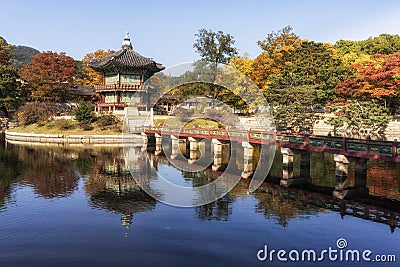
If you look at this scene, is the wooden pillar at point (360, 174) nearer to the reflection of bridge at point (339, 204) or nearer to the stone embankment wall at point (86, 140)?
the reflection of bridge at point (339, 204)

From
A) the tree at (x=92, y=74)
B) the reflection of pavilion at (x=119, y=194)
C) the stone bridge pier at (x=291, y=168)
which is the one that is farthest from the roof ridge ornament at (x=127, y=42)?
the stone bridge pier at (x=291, y=168)

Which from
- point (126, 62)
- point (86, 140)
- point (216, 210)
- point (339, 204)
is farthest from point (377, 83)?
point (86, 140)

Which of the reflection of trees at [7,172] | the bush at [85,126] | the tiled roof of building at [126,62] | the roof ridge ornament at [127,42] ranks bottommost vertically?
the reflection of trees at [7,172]

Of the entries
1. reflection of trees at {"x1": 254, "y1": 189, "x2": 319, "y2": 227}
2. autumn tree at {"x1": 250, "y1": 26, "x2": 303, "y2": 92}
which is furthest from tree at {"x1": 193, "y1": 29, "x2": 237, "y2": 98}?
reflection of trees at {"x1": 254, "y1": 189, "x2": 319, "y2": 227}

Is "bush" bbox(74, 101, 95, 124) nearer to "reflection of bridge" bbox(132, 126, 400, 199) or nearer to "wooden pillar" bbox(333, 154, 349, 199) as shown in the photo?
"reflection of bridge" bbox(132, 126, 400, 199)

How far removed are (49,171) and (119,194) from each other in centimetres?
1012

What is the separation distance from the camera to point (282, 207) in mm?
19172

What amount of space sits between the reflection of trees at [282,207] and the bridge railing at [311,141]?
4788 millimetres

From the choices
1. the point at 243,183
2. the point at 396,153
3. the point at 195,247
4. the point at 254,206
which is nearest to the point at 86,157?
the point at 243,183

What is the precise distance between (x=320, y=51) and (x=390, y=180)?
99.3 ft

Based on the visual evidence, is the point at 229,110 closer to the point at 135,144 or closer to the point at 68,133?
the point at 135,144

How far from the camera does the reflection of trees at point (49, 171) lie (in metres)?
23.5

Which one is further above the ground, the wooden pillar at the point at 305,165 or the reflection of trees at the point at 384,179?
the wooden pillar at the point at 305,165

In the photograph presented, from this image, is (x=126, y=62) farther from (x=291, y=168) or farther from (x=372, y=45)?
(x=372, y=45)
